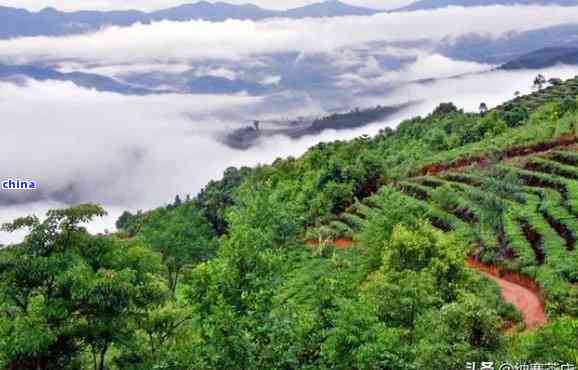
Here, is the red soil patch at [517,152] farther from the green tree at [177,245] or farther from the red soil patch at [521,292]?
the green tree at [177,245]

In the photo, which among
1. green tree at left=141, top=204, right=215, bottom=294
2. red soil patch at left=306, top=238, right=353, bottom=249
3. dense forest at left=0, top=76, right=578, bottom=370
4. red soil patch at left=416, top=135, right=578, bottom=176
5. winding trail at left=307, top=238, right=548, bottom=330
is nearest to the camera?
dense forest at left=0, top=76, right=578, bottom=370

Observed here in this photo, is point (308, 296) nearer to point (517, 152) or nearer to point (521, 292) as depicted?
point (521, 292)

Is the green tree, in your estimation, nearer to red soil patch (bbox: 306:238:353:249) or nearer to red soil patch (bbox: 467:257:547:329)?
red soil patch (bbox: 306:238:353:249)

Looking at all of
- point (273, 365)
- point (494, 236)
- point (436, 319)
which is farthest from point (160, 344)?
point (494, 236)

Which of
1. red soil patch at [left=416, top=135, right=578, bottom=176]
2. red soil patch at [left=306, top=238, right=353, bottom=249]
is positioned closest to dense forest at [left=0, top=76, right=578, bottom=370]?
red soil patch at [left=306, top=238, right=353, bottom=249]

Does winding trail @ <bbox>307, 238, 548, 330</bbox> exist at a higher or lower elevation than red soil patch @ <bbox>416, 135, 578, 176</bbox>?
lower

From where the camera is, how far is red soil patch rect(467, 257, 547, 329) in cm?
3591

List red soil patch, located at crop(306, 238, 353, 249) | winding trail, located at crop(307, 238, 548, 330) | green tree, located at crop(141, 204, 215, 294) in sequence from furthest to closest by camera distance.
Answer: green tree, located at crop(141, 204, 215, 294), red soil patch, located at crop(306, 238, 353, 249), winding trail, located at crop(307, 238, 548, 330)

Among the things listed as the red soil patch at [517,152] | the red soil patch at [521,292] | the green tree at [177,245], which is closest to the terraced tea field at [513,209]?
the red soil patch at [517,152]

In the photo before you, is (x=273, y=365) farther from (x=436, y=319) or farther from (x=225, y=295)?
(x=436, y=319)

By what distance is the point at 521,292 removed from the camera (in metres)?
40.2

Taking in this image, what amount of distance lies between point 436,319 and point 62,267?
1286 centimetres

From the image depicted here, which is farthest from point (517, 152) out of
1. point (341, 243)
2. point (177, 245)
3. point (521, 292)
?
point (177, 245)

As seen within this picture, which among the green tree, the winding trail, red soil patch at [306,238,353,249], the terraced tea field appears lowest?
the green tree
